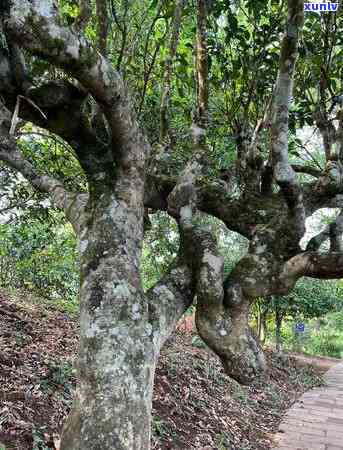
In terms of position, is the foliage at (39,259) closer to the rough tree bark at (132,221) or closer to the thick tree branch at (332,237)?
the rough tree bark at (132,221)

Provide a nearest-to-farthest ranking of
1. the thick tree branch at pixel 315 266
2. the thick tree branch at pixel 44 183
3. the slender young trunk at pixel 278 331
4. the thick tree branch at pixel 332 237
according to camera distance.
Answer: the thick tree branch at pixel 315 266
the thick tree branch at pixel 44 183
the thick tree branch at pixel 332 237
the slender young trunk at pixel 278 331

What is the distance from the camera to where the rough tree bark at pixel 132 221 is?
181cm

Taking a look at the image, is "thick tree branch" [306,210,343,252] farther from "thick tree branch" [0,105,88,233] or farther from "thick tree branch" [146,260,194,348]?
"thick tree branch" [0,105,88,233]

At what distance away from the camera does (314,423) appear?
6.00 metres

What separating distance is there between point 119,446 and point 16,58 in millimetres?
2103

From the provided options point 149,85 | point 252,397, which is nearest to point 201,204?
point 149,85

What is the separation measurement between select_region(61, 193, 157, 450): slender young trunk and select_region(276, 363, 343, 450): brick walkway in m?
4.02

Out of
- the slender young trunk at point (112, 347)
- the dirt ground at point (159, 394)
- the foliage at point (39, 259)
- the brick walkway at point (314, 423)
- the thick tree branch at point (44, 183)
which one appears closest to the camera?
the slender young trunk at point (112, 347)

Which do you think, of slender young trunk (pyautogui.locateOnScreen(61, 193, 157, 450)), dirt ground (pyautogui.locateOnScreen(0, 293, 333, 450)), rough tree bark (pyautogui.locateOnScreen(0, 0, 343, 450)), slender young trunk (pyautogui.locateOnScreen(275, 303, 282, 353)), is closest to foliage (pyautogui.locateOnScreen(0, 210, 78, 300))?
dirt ground (pyautogui.locateOnScreen(0, 293, 333, 450))

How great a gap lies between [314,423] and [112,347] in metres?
5.21

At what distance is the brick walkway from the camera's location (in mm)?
5168

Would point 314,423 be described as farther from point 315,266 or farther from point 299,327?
point 299,327

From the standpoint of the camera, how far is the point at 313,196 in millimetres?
3350

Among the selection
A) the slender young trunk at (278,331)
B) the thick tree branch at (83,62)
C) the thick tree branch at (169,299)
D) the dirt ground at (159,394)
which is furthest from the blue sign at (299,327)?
the thick tree branch at (83,62)
